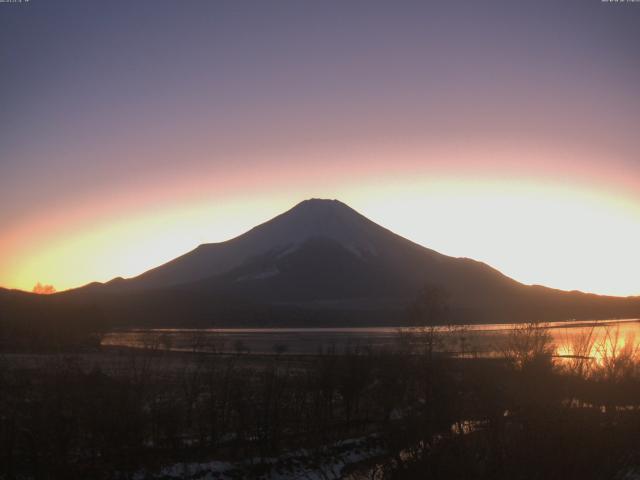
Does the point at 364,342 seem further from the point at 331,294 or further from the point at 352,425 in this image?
the point at 331,294

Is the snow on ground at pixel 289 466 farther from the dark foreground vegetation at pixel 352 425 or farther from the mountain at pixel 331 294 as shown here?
Answer: the mountain at pixel 331 294

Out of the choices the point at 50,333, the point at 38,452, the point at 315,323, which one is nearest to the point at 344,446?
the point at 38,452

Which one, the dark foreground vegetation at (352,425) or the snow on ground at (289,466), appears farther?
the snow on ground at (289,466)

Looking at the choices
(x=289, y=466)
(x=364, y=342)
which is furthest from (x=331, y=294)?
(x=289, y=466)

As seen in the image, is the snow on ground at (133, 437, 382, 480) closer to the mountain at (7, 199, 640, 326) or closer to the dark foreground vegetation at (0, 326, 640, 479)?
the dark foreground vegetation at (0, 326, 640, 479)

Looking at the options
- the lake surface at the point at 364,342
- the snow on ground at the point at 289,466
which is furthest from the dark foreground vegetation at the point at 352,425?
the lake surface at the point at 364,342

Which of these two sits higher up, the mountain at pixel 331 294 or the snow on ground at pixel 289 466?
the mountain at pixel 331 294

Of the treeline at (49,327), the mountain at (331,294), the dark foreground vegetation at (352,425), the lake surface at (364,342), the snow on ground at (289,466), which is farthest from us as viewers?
the mountain at (331,294)
